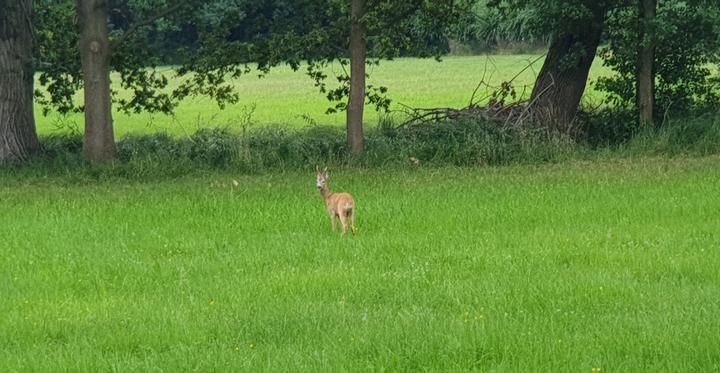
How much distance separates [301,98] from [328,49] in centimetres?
2027

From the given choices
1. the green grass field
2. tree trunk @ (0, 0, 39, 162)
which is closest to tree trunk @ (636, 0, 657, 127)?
the green grass field

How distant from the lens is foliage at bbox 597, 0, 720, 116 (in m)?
23.8

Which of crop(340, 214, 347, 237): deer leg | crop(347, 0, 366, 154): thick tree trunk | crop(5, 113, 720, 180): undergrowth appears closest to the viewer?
crop(340, 214, 347, 237): deer leg

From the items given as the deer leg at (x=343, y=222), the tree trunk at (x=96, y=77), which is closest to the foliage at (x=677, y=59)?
the tree trunk at (x=96, y=77)

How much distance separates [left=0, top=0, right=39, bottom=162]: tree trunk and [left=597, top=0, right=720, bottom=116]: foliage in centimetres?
1091

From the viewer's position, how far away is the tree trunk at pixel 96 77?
71.2 feet

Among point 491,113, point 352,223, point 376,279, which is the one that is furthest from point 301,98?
point 376,279

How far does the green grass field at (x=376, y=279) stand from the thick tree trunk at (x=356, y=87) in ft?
13.9

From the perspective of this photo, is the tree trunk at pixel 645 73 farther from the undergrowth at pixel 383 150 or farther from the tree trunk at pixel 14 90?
the tree trunk at pixel 14 90

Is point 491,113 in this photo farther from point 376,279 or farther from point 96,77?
point 376,279

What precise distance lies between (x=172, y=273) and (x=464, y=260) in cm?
276

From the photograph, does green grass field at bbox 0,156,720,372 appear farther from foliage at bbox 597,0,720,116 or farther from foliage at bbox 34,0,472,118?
foliage at bbox 597,0,720,116

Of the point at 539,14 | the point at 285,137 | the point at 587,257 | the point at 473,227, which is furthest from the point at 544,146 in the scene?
the point at 587,257

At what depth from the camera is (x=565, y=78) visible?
2533 cm
